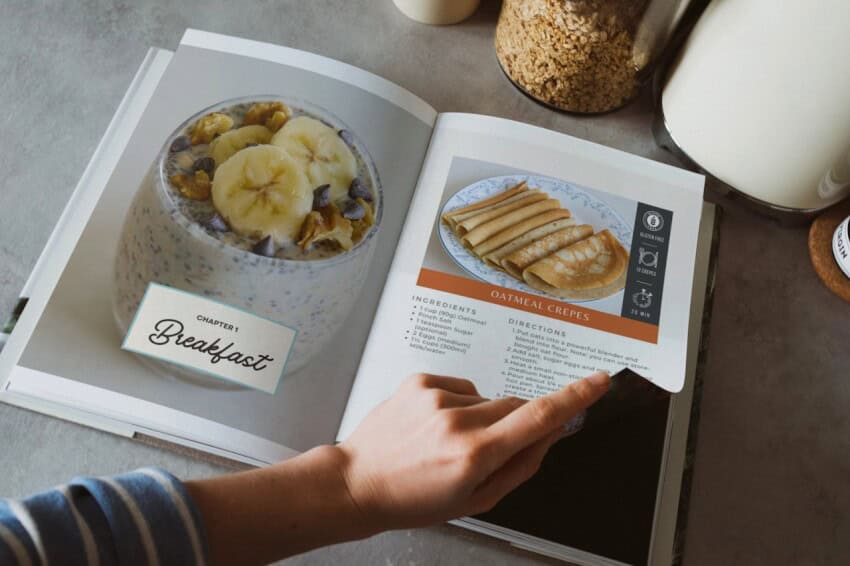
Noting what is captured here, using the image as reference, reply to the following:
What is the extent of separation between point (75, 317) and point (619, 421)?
Answer: 1.14ft

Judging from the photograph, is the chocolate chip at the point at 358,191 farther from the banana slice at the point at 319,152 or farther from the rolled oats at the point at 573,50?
the rolled oats at the point at 573,50

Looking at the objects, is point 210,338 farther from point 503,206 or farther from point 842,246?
point 842,246

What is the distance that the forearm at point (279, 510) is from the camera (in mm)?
367

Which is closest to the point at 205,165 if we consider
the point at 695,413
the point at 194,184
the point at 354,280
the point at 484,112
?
the point at 194,184

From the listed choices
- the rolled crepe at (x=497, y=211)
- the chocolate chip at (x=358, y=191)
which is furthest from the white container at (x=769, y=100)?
the chocolate chip at (x=358, y=191)

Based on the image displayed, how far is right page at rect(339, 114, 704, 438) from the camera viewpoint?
0.47 metres

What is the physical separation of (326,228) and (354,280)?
4 cm

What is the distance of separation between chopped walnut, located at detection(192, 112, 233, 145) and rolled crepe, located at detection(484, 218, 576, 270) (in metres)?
0.20

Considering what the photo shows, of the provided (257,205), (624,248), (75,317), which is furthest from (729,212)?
(75,317)

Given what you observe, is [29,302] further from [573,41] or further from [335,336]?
[573,41]

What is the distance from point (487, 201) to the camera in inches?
20.6

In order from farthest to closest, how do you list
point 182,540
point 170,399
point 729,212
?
point 729,212
point 170,399
point 182,540

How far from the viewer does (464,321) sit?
1.59 ft

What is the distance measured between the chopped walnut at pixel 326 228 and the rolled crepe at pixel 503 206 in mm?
75
